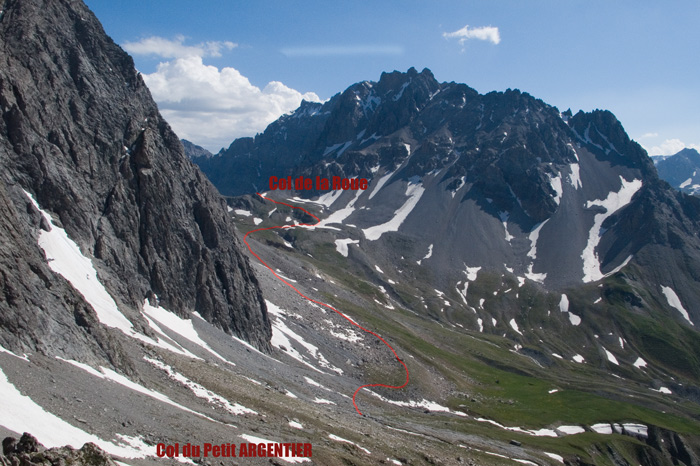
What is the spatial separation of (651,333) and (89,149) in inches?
7440

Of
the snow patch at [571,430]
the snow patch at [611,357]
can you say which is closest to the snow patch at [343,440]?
the snow patch at [571,430]

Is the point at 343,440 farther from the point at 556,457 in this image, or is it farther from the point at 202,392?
the point at 556,457

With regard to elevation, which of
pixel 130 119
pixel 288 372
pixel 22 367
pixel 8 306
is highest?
pixel 130 119

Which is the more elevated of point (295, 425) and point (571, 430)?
point (295, 425)

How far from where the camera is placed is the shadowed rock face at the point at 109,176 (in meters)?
58.9

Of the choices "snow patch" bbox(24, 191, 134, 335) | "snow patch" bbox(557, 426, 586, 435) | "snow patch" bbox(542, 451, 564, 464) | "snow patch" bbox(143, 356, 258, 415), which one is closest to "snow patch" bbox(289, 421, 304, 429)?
"snow patch" bbox(143, 356, 258, 415)

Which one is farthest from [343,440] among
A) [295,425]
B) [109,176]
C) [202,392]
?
[109,176]

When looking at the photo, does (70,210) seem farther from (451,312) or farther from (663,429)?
(451,312)

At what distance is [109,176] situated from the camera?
228 feet

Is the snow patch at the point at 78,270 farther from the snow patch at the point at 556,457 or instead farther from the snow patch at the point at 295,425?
the snow patch at the point at 556,457

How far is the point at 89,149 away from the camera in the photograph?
67.6 m

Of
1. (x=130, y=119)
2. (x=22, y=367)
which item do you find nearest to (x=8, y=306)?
(x=22, y=367)

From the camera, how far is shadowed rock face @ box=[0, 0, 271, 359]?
58.9 m

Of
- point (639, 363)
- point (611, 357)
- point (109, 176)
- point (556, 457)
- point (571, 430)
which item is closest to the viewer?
point (109, 176)
